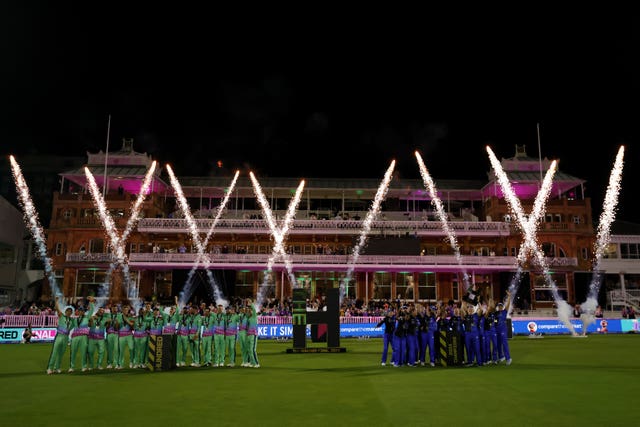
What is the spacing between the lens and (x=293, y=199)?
48438mm

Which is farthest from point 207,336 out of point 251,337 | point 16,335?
point 16,335

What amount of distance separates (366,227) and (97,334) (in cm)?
3085

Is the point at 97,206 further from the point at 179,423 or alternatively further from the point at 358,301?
the point at 179,423

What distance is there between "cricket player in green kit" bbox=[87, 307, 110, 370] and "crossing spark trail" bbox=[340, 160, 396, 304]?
25.7 meters

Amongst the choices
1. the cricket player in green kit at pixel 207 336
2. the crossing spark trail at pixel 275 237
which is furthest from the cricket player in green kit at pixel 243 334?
the crossing spark trail at pixel 275 237

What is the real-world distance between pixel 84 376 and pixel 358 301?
2568 centimetres

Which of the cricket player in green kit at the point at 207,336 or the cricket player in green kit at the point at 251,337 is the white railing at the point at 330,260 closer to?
the cricket player in green kit at the point at 251,337

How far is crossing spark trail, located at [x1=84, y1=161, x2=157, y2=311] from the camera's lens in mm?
42938

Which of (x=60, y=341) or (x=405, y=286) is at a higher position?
(x=405, y=286)

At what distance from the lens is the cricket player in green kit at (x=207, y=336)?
1631 centimetres

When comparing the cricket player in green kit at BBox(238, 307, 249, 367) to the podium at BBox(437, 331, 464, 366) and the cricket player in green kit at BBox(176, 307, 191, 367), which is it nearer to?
the cricket player in green kit at BBox(176, 307, 191, 367)

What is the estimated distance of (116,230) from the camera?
145 feet

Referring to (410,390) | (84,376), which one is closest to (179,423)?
(410,390)

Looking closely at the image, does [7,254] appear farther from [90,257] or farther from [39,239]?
[90,257]
